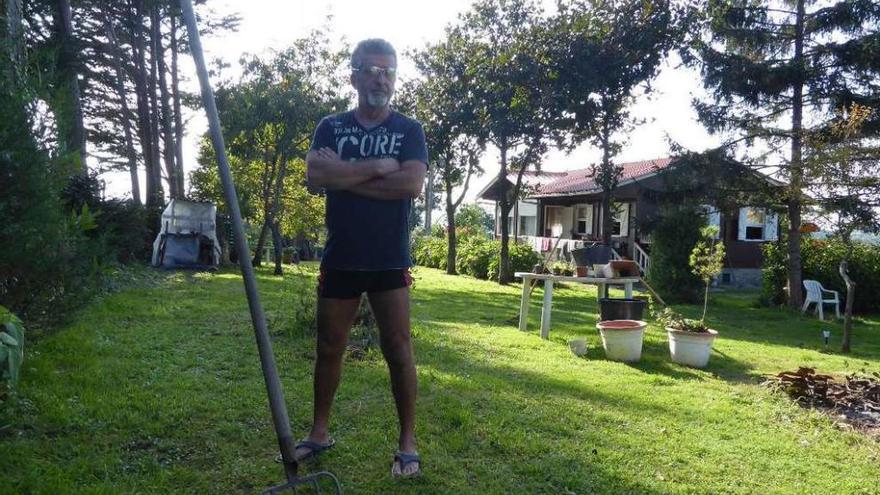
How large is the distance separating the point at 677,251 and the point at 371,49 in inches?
427

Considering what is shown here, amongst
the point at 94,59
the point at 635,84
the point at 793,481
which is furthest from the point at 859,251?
the point at 94,59

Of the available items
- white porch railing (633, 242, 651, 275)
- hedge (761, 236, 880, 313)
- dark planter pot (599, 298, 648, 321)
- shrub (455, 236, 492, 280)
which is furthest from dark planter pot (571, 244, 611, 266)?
white porch railing (633, 242, 651, 275)

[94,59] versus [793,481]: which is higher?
[94,59]

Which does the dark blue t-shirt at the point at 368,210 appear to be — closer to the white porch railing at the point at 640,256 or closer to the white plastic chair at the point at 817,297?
the white plastic chair at the point at 817,297

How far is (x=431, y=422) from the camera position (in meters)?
3.15

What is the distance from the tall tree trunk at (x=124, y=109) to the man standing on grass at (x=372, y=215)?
12328 millimetres

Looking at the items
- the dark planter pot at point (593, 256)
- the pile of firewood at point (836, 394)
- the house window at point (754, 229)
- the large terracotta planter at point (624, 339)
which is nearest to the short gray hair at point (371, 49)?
the pile of firewood at point (836, 394)

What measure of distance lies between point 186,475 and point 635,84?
40.1ft

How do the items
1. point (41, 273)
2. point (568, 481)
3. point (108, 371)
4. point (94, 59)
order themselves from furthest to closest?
1. point (94, 59)
2. point (108, 371)
3. point (41, 273)
4. point (568, 481)

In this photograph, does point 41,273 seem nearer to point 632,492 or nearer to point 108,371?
point 108,371

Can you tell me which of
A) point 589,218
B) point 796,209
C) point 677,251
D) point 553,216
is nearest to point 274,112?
point 677,251

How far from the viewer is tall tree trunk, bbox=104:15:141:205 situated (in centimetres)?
1480

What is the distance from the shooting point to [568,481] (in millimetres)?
2535

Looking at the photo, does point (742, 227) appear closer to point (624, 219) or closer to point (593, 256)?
point (624, 219)
